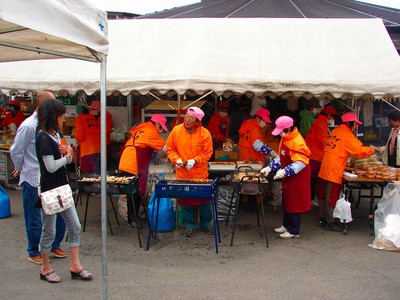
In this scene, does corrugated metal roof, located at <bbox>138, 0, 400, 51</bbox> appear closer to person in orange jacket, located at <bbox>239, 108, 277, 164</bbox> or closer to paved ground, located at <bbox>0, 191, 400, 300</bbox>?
person in orange jacket, located at <bbox>239, 108, 277, 164</bbox>

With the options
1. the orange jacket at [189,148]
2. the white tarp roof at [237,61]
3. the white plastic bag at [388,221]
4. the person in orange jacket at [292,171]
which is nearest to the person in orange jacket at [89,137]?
the white tarp roof at [237,61]

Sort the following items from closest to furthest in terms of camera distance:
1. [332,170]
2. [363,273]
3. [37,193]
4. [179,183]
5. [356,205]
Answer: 1. [37,193]
2. [363,273]
3. [179,183]
4. [332,170]
5. [356,205]

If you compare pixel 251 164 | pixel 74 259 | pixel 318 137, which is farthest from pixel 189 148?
pixel 318 137

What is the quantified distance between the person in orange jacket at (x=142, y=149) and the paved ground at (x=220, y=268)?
74 cm

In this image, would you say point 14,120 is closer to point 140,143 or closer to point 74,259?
point 140,143

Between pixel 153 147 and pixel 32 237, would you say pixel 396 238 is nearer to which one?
pixel 153 147

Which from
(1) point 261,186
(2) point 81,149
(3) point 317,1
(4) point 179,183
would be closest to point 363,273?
(1) point 261,186

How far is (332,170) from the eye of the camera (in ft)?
20.3

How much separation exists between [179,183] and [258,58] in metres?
2.48

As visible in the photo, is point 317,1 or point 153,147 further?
point 317,1

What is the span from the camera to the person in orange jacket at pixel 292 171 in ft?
18.5

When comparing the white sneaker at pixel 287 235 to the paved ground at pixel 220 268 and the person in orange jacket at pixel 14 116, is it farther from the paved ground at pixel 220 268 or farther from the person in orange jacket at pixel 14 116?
the person in orange jacket at pixel 14 116

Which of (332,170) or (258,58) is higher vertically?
(258,58)

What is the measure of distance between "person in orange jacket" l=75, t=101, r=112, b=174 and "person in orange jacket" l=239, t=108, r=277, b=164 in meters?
2.81
